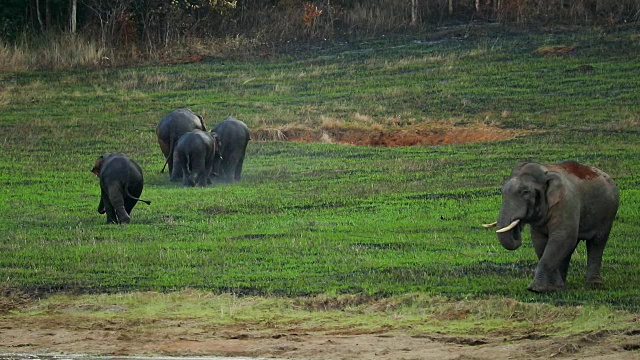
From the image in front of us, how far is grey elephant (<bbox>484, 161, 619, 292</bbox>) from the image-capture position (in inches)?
543

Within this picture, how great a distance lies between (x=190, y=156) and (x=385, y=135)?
24.2ft

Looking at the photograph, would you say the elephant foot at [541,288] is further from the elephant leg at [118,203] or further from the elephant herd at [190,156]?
the elephant herd at [190,156]

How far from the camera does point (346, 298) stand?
1392 centimetres

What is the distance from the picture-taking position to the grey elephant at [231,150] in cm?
2622

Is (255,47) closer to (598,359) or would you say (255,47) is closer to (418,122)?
(418,122)

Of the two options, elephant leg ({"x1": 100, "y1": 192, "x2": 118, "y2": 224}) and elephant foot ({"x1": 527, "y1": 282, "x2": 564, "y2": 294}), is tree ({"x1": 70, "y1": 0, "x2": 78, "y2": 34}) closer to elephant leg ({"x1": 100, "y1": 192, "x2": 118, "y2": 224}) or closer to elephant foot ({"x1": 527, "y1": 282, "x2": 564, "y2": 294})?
elephant leg ({"x1": 100, "y1": 192, "x2": 118, "y2": 224})

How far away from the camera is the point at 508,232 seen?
13.7 m

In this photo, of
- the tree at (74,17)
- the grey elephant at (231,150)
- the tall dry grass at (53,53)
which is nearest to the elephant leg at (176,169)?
the grey elephant at (231,150)

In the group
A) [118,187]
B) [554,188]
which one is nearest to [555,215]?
[554,188]

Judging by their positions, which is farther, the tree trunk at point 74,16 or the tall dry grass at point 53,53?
the tree trunk at point 74,16

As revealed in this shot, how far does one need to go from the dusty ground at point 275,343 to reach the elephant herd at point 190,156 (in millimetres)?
7168

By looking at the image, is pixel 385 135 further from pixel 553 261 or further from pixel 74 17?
pixel 74 17

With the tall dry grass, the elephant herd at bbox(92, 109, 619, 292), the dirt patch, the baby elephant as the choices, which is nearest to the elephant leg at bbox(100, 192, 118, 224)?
the baby elephant

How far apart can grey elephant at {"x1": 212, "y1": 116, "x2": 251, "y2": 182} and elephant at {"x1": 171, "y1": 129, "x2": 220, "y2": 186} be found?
0.53 m
